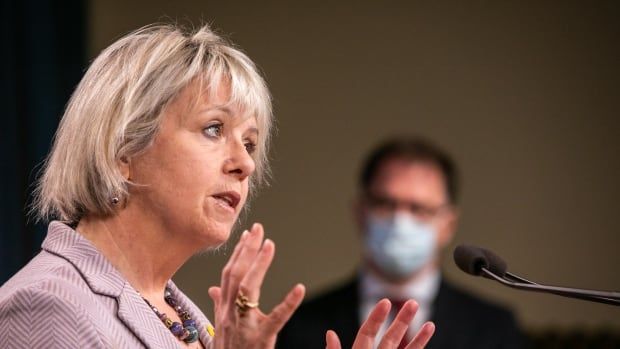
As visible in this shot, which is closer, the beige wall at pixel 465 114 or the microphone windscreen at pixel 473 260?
the microphone windscreen at pixel 473 260

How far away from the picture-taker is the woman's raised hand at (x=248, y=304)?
197cm

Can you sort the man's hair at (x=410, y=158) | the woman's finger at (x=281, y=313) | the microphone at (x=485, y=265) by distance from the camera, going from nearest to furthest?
the woman's finger at (x=281, y=313)
the microphone at (x=485, y=265)
the man's hair at (x=410, y=158)

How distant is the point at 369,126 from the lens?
5688 mm

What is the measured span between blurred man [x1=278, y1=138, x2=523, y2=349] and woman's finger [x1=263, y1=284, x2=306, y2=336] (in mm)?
2250

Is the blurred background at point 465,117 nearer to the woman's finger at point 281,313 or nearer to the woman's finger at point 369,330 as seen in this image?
the woman's finger at point 369,330

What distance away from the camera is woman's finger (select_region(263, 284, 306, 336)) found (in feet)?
6.37

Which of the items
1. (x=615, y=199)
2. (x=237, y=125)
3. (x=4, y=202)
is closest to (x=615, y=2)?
(x=615, y=199)

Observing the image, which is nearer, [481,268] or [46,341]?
[46,341]

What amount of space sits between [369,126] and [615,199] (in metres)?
1.28

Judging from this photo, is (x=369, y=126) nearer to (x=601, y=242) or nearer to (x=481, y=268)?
(x=601, y=242)

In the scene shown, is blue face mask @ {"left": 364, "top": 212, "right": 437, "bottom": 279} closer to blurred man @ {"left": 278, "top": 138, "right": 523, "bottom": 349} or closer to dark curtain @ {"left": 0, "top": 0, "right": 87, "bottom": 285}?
blurred man @ {"left": 278, "top": 138, "right": 523, "bottom": 349}

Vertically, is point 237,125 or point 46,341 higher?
point 237,125

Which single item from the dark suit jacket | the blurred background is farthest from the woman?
the blurred background

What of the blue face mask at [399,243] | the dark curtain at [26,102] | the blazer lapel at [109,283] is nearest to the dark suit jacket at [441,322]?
the blue face mask at [399,243]
